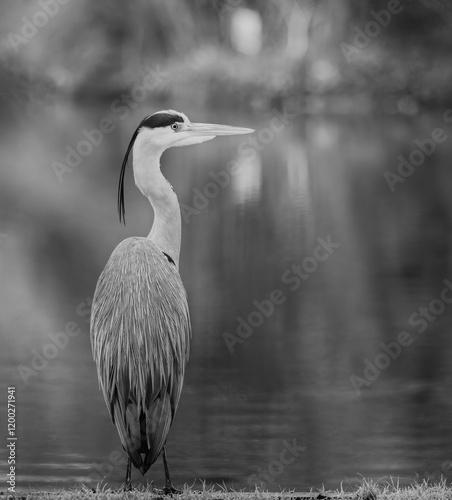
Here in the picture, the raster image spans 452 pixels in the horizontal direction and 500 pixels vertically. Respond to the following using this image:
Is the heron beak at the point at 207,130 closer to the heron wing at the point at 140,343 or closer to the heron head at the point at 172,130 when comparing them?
the heron head at the point at 172,130

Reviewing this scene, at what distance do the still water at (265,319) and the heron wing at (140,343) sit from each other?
1.55 meters

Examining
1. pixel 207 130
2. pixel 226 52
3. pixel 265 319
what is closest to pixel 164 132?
pixel 207 130

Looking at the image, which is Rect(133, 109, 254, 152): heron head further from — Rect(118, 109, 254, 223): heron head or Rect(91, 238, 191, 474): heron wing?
Rect(91, 238, 191, 474): heron wing

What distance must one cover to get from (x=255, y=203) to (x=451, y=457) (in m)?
13.2

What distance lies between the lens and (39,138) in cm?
3144

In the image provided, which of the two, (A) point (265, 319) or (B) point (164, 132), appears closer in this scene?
(B) point (164, 132)

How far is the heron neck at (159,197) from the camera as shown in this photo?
5523 millimetres

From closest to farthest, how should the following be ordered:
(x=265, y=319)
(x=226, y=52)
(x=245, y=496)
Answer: (x=245, y=496), (x=265, y=319), (x=226, y=52)

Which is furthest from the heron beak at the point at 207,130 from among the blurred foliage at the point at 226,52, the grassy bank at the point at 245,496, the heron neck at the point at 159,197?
the blurred foliage at the point at 226,52

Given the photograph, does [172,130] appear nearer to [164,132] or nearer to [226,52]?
[164,132]

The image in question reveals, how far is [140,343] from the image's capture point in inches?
198

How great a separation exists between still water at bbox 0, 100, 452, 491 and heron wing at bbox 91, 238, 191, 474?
5.10 ft

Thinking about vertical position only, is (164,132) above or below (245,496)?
above

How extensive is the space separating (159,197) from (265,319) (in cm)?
620
